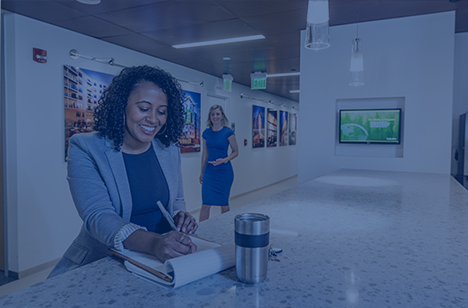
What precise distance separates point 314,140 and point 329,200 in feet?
6.23

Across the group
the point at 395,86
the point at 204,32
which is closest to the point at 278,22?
→ the point at 204,32

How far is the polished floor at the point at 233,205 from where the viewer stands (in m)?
2.78

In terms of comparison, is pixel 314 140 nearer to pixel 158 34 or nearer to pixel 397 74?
pixel 397 74

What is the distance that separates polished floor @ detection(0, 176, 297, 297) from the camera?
9.12ft

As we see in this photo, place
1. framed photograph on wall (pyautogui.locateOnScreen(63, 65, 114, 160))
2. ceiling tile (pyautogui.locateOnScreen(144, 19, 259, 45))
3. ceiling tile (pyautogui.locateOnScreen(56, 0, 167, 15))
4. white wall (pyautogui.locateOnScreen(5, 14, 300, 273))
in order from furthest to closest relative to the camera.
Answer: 1. framed photograph on wall (pyautogui.locateOnScreen(63, 65, 114, 160))
2. ceiling tile (pyautogui.locateOnScreen(144, 19, 259, 45))
3. white wall (pyautogui.locateOnScreen(5, 14, 300, 273))
4. ceiling tile (pyautogui.locateOnScreen(56, 0, 167, 15))

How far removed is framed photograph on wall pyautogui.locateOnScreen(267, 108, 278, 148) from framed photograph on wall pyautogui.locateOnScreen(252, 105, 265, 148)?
1.15 ft

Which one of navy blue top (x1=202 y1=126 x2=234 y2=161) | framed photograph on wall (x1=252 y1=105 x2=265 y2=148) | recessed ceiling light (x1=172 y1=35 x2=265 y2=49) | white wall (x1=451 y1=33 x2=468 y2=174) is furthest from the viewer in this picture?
framed photograph on wall (x1=252 y1=105 x2=265 y2=148)

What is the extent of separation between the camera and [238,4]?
267 centimetres

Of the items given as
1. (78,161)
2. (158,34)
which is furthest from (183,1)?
(78,161)

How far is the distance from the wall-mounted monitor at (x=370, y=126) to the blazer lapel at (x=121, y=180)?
2.73 metres

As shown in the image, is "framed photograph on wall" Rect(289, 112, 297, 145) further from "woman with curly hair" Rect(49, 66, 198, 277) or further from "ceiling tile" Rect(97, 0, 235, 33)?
"woman with curly hair" Rect(49, 66, 198, 277)

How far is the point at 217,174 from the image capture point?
392 centimetres

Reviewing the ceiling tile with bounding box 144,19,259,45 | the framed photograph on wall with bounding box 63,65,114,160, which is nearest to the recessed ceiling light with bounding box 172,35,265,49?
the ceiling tile with bounding box 144,19,259,45

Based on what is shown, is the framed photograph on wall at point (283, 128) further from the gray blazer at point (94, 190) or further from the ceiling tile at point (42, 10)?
the gray blazer at point (94, 190)
